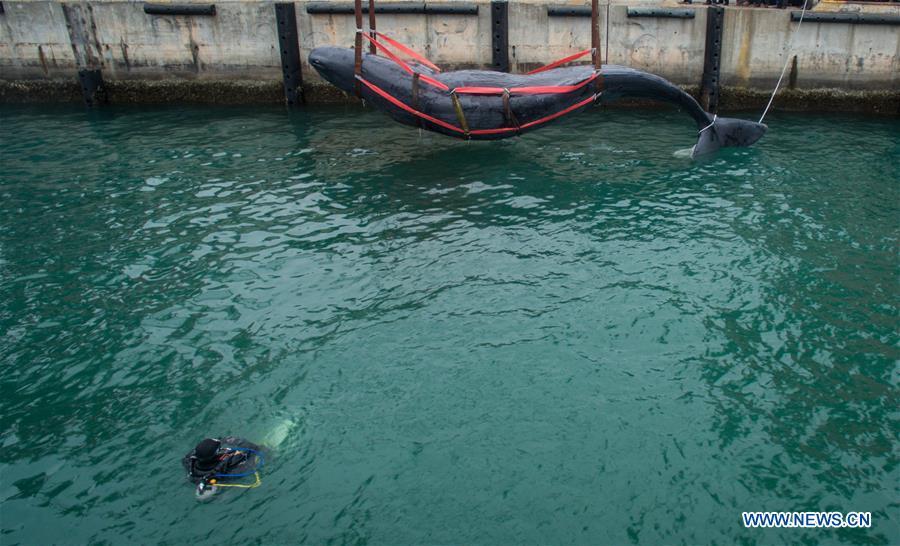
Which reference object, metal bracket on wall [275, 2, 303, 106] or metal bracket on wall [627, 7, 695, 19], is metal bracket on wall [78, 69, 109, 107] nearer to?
metal bracket on wall [275, 2, 303, 106]

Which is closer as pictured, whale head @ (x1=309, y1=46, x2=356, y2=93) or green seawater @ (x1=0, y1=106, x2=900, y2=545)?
green seawater @ (x1=0, y1=106, x2=900, y2=545)

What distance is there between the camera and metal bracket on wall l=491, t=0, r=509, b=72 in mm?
19375

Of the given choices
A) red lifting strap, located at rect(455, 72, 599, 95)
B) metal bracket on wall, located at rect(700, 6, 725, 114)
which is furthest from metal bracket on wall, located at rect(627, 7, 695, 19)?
red lifting strap, located at rect(455, 72, 599, 95)

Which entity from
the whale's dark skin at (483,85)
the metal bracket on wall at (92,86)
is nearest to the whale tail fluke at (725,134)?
the whale's dark skin at (483,85)

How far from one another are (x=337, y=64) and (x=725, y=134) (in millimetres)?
8939

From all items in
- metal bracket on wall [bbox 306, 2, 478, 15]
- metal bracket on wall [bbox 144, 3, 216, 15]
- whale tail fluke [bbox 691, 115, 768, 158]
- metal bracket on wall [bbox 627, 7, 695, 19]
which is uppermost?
metal bracket on wall [bbox 144, 3, 216, 15]

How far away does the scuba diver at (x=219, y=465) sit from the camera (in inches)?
267

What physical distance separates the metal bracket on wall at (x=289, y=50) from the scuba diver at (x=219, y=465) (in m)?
15.1

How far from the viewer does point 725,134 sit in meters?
16.2

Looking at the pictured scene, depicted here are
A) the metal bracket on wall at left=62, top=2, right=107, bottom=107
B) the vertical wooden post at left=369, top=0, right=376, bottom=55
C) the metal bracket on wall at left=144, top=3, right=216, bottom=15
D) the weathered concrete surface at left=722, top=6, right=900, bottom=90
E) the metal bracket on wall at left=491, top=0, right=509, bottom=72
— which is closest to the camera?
the vertical wooden post at left=369, top=0, right=376, bottom=55

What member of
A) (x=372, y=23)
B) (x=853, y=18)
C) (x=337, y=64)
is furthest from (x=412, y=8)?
(x=853, y=18)

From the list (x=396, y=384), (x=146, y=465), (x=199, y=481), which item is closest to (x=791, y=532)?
(x=396, y=384)

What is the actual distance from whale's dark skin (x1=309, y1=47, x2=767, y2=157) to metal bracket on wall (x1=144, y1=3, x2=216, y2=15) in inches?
260

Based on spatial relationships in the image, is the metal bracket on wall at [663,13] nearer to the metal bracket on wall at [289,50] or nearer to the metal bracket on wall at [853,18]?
the metal bracket on wall at [853,18]
